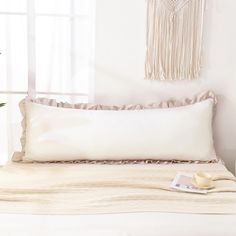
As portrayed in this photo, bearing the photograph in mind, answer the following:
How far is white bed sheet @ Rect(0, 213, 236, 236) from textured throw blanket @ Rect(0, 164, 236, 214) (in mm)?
58

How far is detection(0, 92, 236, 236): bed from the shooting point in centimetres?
197

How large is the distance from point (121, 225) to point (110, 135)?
858 millimetres

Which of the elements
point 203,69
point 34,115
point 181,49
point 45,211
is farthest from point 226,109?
point 45,211

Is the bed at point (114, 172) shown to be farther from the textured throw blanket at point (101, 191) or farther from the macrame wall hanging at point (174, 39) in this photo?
the macrame wall hanging at point (174, 39)

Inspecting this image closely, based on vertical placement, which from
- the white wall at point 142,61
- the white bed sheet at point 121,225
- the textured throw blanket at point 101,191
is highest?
the white wall at point 142,61

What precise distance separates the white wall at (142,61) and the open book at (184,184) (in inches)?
27.7

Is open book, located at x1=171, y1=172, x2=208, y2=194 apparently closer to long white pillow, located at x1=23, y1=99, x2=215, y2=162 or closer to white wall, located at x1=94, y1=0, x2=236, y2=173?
long white pillow, located at x1=23, y1=99, x2=215, y2=162

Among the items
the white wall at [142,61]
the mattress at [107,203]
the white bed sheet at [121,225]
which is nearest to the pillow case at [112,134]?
the mattress at [107,203]

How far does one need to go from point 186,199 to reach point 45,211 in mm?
660

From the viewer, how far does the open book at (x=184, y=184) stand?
230 centimetres

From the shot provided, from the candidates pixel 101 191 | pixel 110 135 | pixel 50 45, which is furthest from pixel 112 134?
pixel 50 45

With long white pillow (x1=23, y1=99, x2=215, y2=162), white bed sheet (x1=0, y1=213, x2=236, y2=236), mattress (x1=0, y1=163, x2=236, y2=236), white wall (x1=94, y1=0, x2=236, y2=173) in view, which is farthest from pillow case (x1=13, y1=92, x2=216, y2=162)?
white bed sheet (x1=0, y1=213, x2=236, y2=236)

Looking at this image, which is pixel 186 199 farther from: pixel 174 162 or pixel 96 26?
pixel 96 26

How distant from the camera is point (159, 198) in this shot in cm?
222
